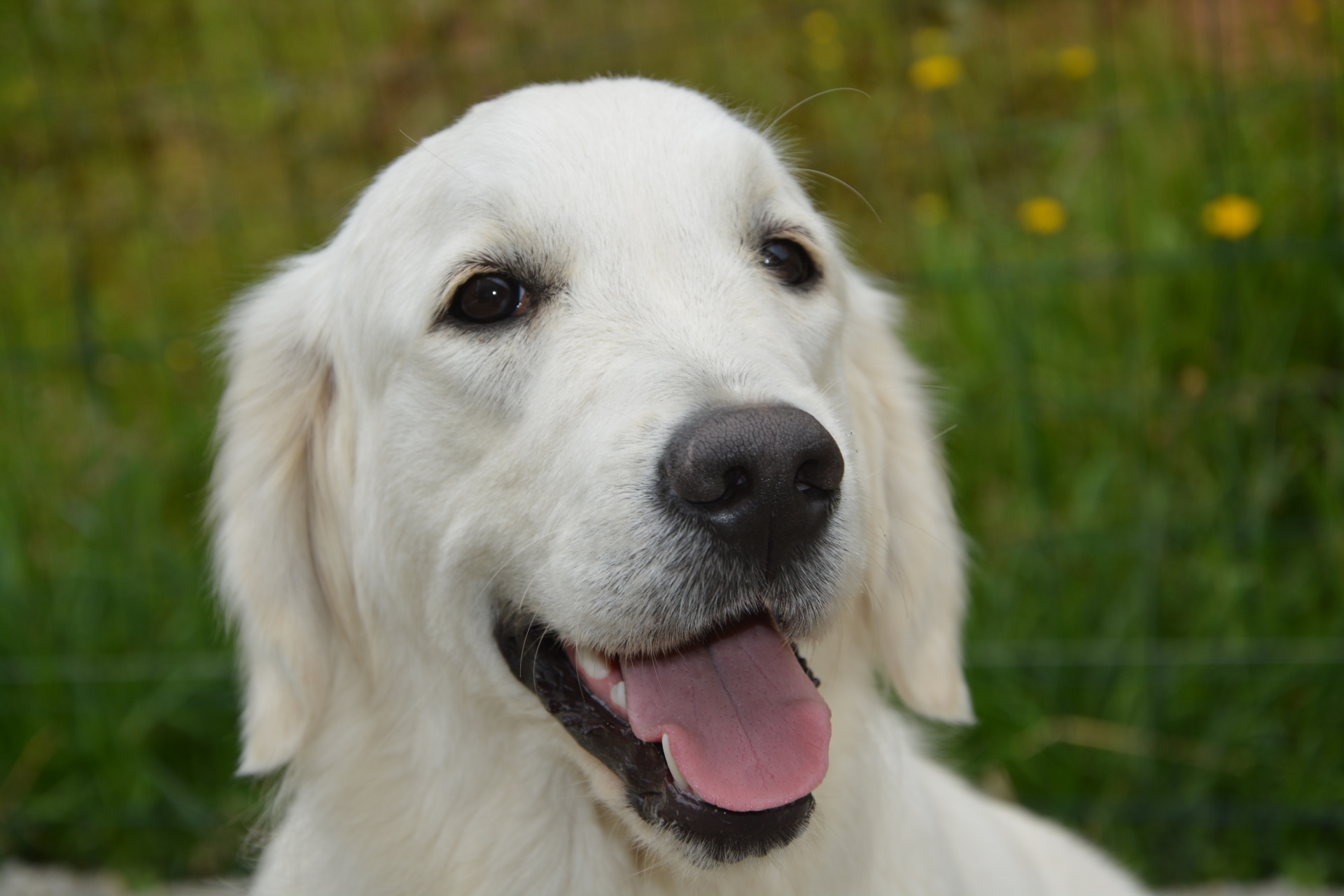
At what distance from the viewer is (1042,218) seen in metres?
3.81

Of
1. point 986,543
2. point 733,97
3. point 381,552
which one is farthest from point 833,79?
point 381,552

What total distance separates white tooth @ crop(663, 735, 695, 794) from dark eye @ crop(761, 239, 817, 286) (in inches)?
33.7

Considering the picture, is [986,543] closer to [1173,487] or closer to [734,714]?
[1173,487]

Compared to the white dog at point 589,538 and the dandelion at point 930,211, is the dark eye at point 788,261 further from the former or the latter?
the dandelion at point 930,211

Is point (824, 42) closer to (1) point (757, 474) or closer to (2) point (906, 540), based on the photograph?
(2) point (906, 540)

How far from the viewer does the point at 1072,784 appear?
336 cm

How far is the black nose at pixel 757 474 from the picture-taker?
150cm

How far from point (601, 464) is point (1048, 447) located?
2478 millimetres

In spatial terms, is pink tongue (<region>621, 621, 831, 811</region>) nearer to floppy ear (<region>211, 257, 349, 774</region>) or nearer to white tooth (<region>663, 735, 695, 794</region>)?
white tooth (<region>663, 735, 695, 794</region>)

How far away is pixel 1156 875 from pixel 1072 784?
34 centimetres

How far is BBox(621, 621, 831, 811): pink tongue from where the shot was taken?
168 cm

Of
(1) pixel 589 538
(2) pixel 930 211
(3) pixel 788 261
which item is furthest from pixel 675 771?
(2) pixel 930 211

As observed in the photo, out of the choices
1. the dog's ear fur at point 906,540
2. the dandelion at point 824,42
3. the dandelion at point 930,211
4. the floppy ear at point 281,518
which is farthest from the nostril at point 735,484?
the dandelion at point 824,42

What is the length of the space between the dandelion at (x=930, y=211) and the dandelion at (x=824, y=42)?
837 mm
